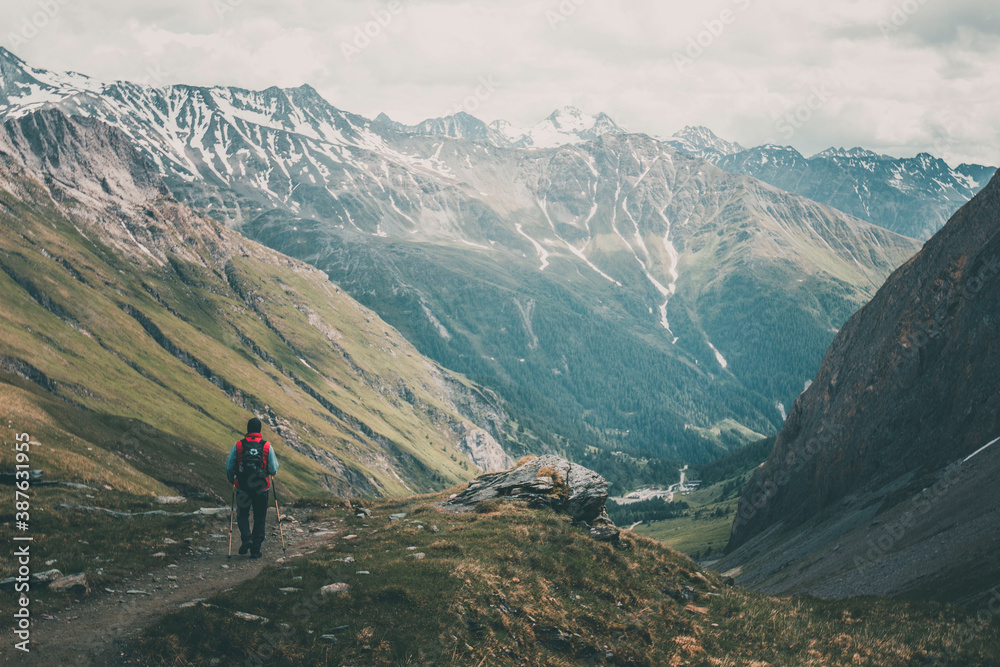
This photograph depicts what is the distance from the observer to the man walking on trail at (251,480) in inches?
1002

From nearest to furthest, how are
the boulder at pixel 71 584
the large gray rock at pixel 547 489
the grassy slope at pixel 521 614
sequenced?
1. the grassy slope at pixel 521 614
2. the boulder at pixel 71 584
3. the large gray rock at pixel 547 489

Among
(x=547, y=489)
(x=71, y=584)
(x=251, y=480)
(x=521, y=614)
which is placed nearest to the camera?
(x=71, y=584)

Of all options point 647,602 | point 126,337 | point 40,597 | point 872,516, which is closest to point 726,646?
point 647,602

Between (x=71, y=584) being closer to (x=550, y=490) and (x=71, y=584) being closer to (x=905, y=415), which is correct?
(x=550, y=490)

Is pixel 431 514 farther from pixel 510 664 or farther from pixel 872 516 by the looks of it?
pixel 872 516

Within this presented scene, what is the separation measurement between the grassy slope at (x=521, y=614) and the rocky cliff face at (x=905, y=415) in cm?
2369

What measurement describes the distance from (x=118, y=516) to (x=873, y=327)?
374ft

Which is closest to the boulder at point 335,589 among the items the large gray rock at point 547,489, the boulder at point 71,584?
the boulder at point 71,584

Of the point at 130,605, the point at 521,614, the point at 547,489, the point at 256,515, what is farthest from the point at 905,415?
the point at 130,605

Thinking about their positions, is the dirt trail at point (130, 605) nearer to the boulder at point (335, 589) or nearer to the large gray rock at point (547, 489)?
the boulder at point (335, 589)

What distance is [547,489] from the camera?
38812mm

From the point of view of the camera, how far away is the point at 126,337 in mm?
199500

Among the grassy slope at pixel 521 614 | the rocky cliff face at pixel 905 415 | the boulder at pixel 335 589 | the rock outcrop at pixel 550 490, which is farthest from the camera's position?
the rocky cliff face at pixel 905 415

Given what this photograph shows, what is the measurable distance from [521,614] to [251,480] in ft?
38.5
